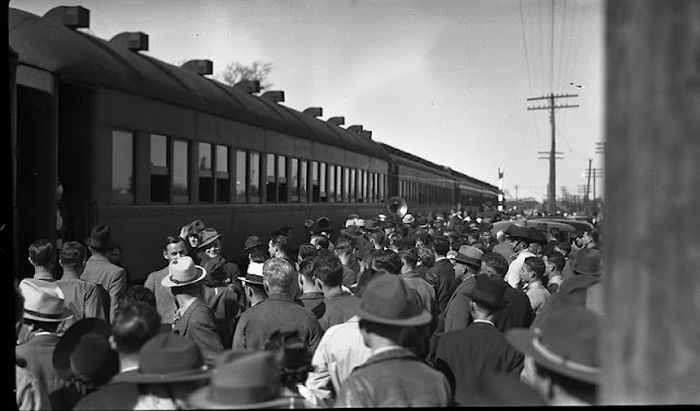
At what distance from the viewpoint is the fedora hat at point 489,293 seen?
12.9 ft

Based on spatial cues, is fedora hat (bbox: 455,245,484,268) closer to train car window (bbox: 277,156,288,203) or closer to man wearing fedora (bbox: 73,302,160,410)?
man wearing fedora (bbox: 73,302,160,410)

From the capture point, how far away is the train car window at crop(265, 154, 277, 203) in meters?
12.3

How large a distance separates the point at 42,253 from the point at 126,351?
2.14 m

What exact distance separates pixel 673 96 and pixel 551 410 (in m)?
1.12

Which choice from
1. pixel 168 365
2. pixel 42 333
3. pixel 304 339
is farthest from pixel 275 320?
pixel 168 365

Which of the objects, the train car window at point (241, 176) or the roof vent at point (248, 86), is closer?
the train car window at point (241, 176)

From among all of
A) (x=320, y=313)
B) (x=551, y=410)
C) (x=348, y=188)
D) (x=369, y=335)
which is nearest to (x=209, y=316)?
(x=320, y=313)

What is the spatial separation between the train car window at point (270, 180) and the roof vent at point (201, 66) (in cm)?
183

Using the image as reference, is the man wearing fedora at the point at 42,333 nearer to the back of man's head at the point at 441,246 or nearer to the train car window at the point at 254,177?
the back of man's head at the point at 441,246

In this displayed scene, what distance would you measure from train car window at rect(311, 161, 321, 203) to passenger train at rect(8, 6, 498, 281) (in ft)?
2.57

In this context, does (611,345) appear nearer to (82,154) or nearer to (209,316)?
(209,316)

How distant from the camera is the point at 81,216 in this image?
7.38 meters

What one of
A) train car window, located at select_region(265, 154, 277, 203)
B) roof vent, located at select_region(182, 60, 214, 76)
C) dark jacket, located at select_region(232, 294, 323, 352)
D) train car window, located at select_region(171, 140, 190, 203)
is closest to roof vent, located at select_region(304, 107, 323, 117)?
roof vent, located at select_region(182, 60, 214, 76)

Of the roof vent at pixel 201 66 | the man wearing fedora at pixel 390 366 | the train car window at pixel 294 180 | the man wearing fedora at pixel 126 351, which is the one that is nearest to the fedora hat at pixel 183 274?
the man wearing fedora at pixel 126 351
